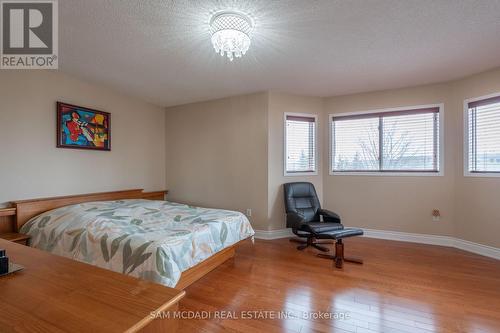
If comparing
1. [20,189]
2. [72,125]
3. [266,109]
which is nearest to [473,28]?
[266,109]

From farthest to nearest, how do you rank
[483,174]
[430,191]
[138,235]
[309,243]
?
[430,191] → [309,243] → [483,174] → [138,235]

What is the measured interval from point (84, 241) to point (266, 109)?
2929 mm

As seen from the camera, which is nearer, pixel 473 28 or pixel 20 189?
pixel 473 28

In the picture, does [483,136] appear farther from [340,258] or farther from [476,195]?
[340,258]

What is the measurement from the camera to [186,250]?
6.93 ft

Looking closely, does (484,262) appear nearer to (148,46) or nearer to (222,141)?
(222,141)

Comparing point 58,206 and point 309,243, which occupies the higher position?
point 58,206

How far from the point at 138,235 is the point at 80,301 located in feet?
4.83

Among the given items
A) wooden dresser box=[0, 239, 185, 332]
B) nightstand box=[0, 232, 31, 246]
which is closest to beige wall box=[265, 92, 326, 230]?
Result: nightstand box=[0, 232, 31, 246]

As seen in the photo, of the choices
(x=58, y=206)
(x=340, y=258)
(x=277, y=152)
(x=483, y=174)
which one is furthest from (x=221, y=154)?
(x=483, y=174)

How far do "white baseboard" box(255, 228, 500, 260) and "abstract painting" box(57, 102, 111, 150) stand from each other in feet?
9.17

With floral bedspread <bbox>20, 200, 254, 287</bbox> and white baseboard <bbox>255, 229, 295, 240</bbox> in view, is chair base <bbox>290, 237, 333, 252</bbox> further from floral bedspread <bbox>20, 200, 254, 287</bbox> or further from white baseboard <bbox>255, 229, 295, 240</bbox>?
floral bedspread <bbox>20, 200, 254, 287</bbox>

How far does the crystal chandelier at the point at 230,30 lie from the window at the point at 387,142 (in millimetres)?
2676

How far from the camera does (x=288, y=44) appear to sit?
8.00 ft
